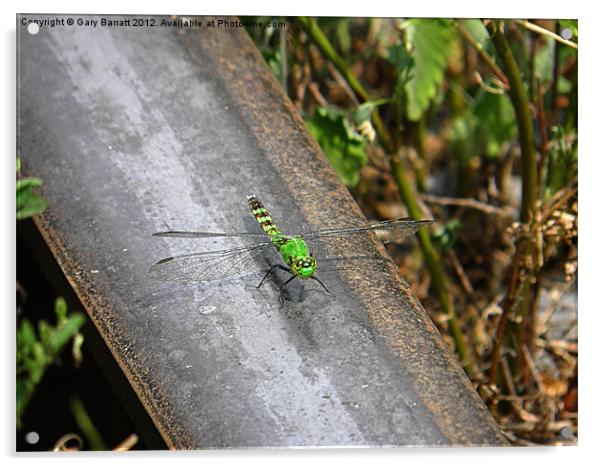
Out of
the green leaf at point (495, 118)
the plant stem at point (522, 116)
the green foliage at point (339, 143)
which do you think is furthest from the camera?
the green leaf at point (495, 118)

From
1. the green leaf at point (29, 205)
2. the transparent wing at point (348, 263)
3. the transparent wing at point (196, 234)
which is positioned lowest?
the transparent wing at point (348, 263)

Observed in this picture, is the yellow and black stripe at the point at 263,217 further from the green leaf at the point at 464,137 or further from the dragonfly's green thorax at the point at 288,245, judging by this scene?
the green leaf at the point at 464,137

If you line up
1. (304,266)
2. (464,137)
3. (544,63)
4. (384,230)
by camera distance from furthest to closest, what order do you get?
(464,137) < (544,63) < (384,230) < (304,266)

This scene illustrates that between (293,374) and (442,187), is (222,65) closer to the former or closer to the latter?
(293,374)

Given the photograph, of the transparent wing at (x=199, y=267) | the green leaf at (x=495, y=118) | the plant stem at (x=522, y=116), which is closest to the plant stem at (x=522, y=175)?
the plant stem at (x=522, y=116)

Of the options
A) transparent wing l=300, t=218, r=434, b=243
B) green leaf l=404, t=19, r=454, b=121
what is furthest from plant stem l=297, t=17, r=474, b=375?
transparent wing l=300, t=218, r=434, b=243

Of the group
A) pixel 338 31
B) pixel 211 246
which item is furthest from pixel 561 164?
pixel 211 246

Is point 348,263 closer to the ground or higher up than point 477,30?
closer to the ground

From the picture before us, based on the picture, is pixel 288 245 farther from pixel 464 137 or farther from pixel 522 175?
pixel 464 137
